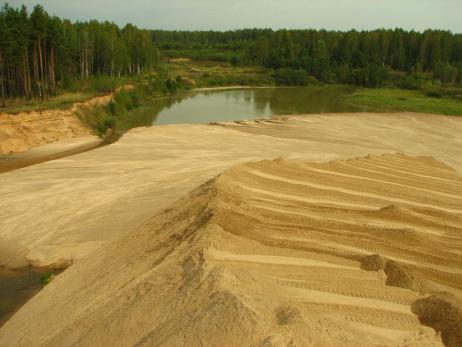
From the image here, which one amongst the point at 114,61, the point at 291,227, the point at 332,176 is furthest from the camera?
the point at 114,61

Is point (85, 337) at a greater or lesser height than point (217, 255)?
lesser

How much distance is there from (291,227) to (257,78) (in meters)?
79.9

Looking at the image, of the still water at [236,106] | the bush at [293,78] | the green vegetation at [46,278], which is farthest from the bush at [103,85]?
the bush at [293,78]

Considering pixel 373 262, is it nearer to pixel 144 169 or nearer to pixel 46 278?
pixel 46 278

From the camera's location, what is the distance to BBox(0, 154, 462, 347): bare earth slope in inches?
252

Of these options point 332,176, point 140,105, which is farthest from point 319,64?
point 332,176

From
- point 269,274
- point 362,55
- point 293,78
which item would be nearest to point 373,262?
point 269,274

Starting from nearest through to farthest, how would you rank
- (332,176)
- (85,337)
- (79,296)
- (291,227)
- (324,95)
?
(85,337), (79,296), (291,227), (332,176), (324,95)

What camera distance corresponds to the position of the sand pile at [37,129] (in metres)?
28.3

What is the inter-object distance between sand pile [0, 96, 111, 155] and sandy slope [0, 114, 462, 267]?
14.9 ft

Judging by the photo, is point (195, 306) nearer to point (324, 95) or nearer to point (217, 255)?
point (217, 255)

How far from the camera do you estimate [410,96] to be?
64812 millimetres

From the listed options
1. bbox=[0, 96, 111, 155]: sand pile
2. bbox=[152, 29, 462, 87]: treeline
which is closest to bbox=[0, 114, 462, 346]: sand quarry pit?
bbox=[0, 96, 111, 155]: sand pile

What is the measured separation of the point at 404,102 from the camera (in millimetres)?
56625
